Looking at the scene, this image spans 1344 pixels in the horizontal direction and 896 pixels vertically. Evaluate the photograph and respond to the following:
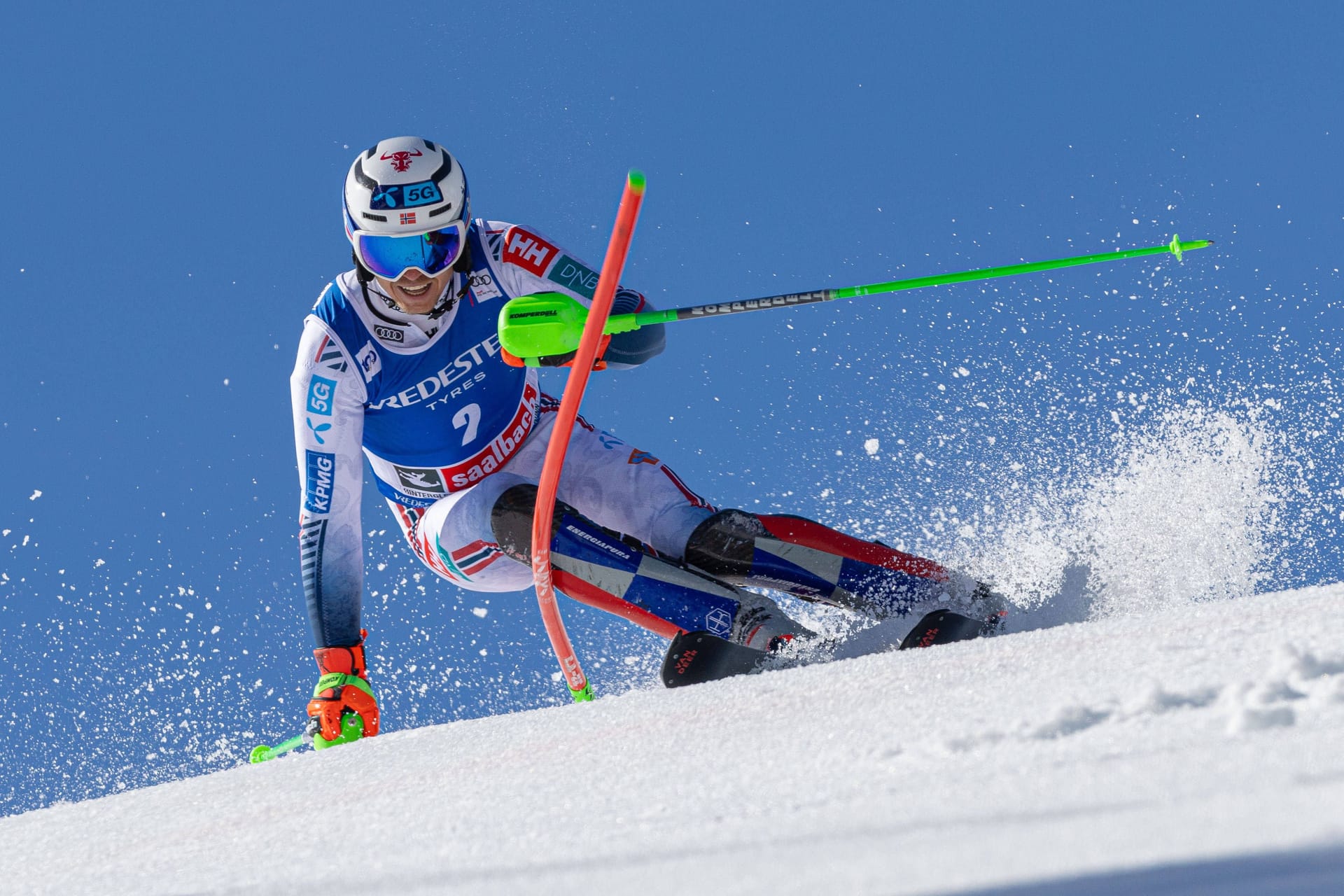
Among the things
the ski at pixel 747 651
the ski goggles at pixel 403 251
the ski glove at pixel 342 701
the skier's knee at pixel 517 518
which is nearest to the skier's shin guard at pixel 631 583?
the skier's knee at pixel 517 518

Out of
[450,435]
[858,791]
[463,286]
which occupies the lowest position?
[858,791]

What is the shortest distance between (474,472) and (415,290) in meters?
0.56

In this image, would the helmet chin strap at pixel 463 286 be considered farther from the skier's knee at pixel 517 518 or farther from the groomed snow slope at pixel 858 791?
the groomed snow slope at pixel 858 791

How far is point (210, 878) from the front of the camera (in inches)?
75.5

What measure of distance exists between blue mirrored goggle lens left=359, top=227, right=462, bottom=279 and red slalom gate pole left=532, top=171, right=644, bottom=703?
63 centimetres

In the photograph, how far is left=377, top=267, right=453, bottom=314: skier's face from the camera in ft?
11.8

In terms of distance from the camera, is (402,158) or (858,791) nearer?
(858,791)

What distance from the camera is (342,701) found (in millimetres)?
3525

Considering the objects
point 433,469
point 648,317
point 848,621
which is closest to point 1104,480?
point 848,621

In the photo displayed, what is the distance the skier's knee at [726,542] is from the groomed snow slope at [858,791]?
687mm

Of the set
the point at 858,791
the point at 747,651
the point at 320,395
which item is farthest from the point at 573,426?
the point at 858,791

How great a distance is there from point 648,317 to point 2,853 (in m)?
1.78

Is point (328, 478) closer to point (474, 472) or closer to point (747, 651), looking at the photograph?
point (474, 472)

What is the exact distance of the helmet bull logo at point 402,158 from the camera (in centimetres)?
354
